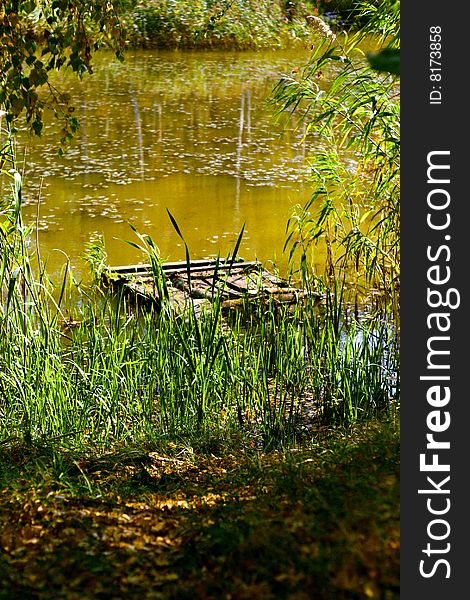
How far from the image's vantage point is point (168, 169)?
9.03m

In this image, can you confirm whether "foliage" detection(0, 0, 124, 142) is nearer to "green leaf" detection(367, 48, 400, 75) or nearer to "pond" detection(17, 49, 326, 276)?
"pond" detection(17, 49, 326, 276)

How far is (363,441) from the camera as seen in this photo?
292 cm

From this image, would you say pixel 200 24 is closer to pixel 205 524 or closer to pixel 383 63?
pixel 205 524

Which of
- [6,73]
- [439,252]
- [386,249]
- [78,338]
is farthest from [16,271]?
[386,249]

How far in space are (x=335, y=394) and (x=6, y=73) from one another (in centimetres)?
220

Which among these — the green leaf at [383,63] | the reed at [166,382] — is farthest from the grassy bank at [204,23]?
the green leaf at [383,63]

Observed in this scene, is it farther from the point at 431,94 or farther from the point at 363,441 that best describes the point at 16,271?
the point at 431,94

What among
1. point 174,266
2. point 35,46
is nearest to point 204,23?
point 174,266

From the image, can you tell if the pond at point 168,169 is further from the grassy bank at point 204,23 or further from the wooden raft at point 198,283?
the grassy bank at point 204,23

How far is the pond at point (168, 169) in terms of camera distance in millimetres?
7047

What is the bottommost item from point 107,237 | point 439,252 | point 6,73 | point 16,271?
point 107,237

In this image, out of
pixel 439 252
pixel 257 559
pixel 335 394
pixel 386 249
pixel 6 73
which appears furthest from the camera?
pixel 386 249

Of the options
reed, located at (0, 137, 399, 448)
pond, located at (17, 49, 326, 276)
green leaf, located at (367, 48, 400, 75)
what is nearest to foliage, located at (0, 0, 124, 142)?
reed, located at (0, 137, 399, 448)

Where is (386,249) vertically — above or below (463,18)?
below
